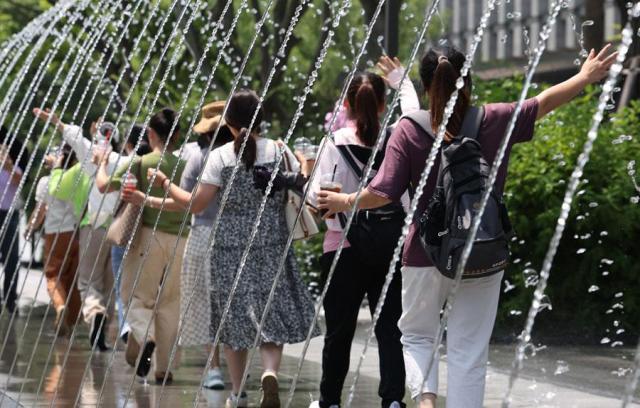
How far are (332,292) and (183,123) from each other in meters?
12.1

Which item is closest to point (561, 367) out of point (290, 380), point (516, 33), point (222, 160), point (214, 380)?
point (290, 380)

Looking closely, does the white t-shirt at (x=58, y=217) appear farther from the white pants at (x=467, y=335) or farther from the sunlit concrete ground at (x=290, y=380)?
the white pants at (x=467, y=335)

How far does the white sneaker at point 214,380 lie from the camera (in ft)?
31.9

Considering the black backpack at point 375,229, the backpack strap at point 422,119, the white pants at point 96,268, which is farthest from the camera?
the white pants at point 96,268

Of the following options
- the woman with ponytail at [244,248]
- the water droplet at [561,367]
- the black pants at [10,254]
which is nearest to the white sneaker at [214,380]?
the woman with ponytail at [244,248]

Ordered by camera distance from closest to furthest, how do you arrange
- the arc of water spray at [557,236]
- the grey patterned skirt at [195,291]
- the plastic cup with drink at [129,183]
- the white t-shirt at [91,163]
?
1. the arc of water spray at [557,236]
2. the grey patterned skirt at [195,291]
3. the plastic cup with drink at [129,183]
4. the white t-shirt at [91,163]

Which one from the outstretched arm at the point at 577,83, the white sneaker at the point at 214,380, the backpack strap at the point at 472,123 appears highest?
the outstretched arm at the point at 577,83

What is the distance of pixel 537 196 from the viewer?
11805mm

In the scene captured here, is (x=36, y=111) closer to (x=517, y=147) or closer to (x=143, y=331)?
(x=143, y=331)

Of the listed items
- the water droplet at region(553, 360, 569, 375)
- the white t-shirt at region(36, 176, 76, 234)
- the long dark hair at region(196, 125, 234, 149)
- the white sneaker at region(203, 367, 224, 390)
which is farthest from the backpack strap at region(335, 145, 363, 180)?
the white t-shirt at region(36, 176, 76, 234)

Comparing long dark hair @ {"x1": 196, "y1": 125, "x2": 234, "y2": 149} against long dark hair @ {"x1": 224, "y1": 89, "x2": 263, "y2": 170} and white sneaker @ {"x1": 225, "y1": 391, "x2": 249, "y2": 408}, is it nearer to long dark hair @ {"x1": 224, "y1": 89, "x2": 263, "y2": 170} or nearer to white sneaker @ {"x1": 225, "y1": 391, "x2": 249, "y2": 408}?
long dark hair @ {"x1": 224, "y1": 89, "x2": 263, "y2": 170}

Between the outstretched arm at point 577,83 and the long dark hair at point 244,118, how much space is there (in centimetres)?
273

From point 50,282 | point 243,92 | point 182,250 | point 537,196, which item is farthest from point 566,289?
point 50,282

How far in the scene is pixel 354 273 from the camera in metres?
7.82
